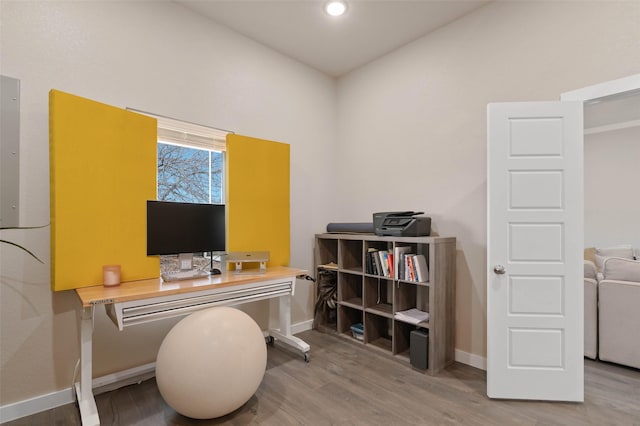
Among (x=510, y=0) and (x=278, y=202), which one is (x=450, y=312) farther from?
(x=510, y=0)

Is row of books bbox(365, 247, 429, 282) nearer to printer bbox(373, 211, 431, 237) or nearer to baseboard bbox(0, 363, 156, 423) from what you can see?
printer bbox(373, 211, 431, 237)

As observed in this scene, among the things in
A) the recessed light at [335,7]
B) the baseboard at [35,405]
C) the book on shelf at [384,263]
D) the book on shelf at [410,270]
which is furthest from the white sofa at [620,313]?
the baseboard at [35,405]

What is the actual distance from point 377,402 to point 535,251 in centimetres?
154

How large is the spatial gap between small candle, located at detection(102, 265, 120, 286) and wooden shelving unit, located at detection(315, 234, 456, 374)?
79.6 inches

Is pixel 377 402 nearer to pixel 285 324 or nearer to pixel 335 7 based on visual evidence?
pixel 285 324

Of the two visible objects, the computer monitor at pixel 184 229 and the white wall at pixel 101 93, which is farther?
the computer monitor at pixel 184 229

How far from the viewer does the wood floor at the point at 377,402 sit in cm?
198

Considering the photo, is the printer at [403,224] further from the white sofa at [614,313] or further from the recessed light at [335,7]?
the recessed light at [335,7]

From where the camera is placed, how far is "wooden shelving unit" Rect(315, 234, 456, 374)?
103 inches

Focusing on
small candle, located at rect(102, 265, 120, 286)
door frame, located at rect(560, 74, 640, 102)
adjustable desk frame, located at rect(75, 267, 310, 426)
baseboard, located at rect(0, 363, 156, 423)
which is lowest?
baseboard, located at rect(0, 363, 156, 423)

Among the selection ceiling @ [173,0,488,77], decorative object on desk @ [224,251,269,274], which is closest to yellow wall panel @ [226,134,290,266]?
decorative object on desk @ [224,251,269,274]

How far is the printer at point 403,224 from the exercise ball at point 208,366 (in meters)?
1.56

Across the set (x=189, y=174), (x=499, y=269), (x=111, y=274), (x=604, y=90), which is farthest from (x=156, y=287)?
(x=604, y=90)

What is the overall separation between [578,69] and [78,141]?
3586 millimetres
